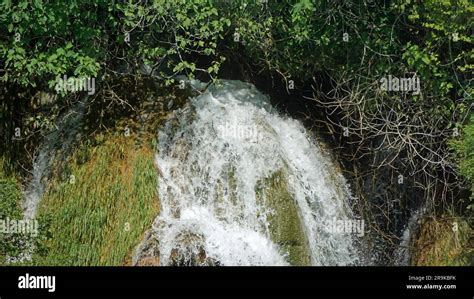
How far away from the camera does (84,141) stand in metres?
9.90

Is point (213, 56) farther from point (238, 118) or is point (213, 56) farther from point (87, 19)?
point (87, 19)

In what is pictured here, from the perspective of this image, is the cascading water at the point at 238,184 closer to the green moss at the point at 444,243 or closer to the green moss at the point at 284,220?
the green moss at the point at 284,220

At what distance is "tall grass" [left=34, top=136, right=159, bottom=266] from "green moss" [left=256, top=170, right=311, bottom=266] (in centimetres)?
126

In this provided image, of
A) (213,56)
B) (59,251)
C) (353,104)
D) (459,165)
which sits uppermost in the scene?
(213,56)

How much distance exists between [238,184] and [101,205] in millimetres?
1541

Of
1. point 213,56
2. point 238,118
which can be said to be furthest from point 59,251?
point 213,56

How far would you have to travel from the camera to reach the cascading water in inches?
356

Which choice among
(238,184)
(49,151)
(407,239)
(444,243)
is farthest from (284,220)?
(49,151)

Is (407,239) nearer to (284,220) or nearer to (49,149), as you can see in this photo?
(284,220)

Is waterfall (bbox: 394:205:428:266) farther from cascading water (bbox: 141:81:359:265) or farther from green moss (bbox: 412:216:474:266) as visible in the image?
cascading water (bbox: 141:81:359:265)

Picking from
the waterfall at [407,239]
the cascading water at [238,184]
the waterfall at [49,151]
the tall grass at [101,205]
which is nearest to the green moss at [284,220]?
the cascading water at [238,184]

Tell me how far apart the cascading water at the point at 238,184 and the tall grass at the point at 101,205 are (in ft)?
0.70

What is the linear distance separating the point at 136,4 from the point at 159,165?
1.91 m

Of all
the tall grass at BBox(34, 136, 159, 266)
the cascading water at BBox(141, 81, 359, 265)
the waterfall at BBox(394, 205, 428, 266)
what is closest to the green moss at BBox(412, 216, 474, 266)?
the waterfall at BBox(394, 205, 428, 266)
